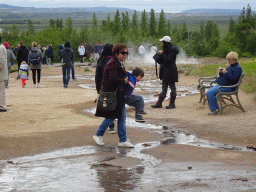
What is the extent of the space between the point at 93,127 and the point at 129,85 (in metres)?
2.38

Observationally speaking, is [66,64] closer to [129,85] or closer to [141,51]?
[129,85]

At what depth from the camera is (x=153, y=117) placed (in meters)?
10.9

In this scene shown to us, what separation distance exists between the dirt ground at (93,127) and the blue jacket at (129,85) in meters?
0.99

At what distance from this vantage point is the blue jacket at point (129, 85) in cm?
724

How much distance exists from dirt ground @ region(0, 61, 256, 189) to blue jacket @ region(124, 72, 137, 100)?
0.99m

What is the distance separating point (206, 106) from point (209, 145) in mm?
4441

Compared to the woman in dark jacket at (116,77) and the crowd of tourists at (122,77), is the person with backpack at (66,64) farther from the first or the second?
the woman in dark jacket at (116,77)

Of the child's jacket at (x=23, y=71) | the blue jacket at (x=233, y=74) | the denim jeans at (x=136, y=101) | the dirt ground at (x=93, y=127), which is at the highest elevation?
the blue jacket at (x=233, y=74)

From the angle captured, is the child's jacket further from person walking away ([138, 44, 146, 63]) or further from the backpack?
person walking away ([138, 44, 146, 63])

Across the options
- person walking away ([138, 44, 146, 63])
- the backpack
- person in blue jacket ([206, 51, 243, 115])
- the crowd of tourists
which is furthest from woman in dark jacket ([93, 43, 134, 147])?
person walking away ([138, 44, 146, 63])

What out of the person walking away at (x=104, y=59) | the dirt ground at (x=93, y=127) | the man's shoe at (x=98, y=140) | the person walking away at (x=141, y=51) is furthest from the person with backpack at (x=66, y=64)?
the person walking away at (x=141, y=51)

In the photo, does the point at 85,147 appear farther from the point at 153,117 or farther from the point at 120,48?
the point at 153,117

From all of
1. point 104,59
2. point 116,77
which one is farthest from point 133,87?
point 104,59

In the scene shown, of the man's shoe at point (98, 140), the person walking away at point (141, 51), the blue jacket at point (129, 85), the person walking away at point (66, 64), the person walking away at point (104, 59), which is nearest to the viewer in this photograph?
the blue jacket at point (129, 85)
